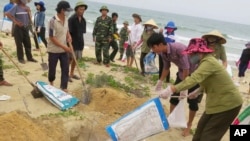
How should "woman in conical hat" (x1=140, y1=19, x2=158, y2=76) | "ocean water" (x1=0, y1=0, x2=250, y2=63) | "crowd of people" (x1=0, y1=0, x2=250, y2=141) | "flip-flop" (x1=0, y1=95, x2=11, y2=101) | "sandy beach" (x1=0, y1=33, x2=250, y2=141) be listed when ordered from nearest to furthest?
1. "crowd of people" (x1=0, y1=0, x2=250, y2=141)
2. "sandy beach" (x1=0, y1=33, x2=250, y2=141)
3. "flip-flop" (x1=0, y1=95, x2=11, y2=101)
4. "woman in conical hat" (x1=140, y1=19, x2=158, y2=76)
5. "ocean water" (x1=0, y1=0, x2=250, y2=63)

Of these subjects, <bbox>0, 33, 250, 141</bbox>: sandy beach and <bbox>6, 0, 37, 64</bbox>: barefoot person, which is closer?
<bbox>0, 33, 250, 141</bbox>: sandy beach

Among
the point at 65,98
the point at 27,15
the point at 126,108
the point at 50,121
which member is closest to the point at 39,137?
the point at 50,121

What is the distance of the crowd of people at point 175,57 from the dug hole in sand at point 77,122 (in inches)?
28.0

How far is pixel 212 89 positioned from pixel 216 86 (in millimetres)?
69

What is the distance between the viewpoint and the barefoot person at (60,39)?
16.7 ft

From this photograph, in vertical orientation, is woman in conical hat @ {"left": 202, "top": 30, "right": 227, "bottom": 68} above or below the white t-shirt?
above

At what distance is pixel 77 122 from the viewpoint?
4402mm

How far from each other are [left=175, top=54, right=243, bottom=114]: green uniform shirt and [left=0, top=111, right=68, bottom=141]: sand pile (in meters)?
1.72

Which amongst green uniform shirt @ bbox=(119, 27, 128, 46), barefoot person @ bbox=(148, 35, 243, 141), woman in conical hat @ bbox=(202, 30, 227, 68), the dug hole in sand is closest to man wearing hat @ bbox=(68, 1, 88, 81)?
the dug hole in sand

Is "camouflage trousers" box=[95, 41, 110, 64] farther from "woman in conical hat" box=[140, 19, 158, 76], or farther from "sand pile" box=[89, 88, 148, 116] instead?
"sand pile" box=[89, 88, 148, 116]

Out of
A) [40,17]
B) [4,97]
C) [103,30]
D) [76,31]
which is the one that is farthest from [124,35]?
[4,97]

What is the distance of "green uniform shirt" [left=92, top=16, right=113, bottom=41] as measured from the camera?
25.5ft

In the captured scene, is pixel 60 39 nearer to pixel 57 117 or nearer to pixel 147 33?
pixel 57 117

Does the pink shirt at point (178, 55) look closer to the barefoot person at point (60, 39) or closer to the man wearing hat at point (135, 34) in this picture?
the barefoot person at point (60, 39)
